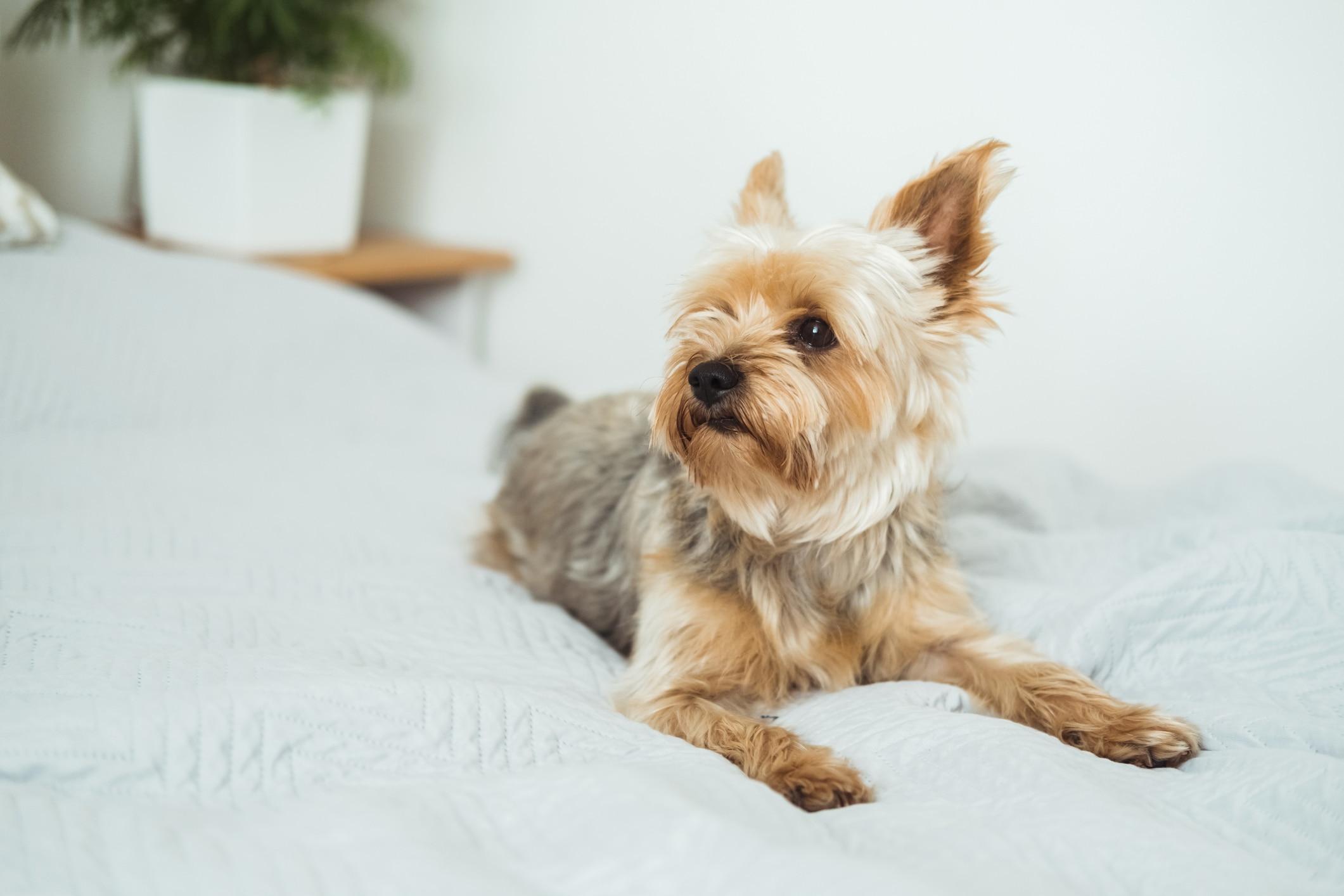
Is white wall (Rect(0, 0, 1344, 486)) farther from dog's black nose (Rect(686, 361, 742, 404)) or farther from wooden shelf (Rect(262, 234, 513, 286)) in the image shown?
dog's black nose (Rect(686, 361, 742, 404))

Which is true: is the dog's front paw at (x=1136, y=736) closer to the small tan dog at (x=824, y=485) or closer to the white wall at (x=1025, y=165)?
the small tan dog at (x=824, y=485)

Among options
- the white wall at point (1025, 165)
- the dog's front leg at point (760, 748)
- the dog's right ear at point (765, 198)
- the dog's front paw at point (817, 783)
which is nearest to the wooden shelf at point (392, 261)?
the white wall at point (1025, 165)

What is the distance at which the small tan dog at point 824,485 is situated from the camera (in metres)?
1.51

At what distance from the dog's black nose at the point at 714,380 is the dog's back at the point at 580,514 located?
453 millimetres

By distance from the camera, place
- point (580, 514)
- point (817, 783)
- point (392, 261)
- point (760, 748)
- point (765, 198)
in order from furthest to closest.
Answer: point (392, 261), point (580, 514), point (765, 198), point (760, 748), point (817, 783)

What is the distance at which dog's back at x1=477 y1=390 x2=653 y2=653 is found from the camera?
1932 mm

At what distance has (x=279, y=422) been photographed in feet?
8.44

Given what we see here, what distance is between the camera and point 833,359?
1.57 meters

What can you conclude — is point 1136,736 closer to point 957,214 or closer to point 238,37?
point 957,214

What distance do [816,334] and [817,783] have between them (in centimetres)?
65

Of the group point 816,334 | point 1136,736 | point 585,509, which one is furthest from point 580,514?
point 1136,736

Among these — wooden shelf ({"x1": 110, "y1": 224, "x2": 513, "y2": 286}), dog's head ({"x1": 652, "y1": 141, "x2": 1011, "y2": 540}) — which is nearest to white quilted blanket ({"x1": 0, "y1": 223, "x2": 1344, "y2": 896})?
dog's head ({"x1": 652, "y1": 141, "x2": 1011, "y2": 540})

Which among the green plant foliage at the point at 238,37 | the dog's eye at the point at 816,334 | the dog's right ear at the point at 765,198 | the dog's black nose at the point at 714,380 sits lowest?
the dog's black nose at the point at 714,380

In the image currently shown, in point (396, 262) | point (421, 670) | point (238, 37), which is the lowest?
point (421, 670)
